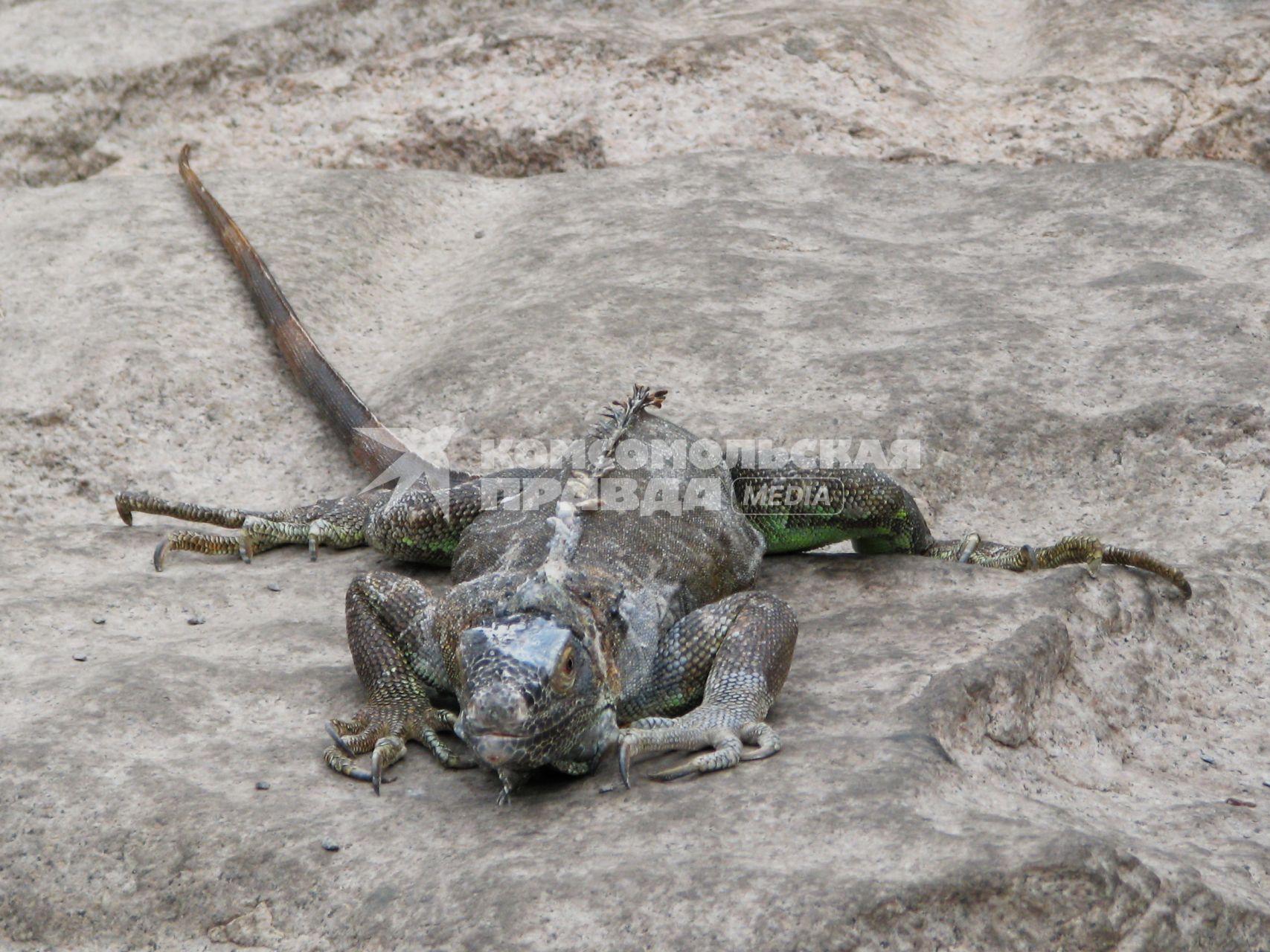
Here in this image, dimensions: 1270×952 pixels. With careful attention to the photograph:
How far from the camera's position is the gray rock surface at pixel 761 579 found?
10.4 feet

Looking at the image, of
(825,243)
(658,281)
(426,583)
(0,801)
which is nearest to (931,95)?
(825,243)

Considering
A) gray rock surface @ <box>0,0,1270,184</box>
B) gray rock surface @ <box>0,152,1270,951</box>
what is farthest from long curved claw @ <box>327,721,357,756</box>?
gray rock surface @ <box>0,0,1270,184</box>

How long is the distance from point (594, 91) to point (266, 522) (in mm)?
4884

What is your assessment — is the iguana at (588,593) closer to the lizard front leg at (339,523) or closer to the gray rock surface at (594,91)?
the lizard front leg at (339,523)

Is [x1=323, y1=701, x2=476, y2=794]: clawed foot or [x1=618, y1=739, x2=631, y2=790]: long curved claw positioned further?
[x1=323, y1=701, x2=476, y2=794]: clawed foot

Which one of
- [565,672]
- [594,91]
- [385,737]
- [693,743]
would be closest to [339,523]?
[385,737]

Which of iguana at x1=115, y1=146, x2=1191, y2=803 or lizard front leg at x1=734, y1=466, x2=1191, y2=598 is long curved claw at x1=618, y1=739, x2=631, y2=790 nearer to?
iguana at x1=115, y1=146, x2=1191, y2=803

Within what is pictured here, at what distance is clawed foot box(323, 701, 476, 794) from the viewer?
3.79 meters

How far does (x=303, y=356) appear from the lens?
6.95 meters

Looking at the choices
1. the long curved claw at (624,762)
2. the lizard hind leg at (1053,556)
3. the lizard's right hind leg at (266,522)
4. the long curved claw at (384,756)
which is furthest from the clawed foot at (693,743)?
the lizard's right hind leg at (266,522)

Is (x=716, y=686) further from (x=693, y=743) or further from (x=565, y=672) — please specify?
(x=565, y=672)

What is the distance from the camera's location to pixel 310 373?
271 inches

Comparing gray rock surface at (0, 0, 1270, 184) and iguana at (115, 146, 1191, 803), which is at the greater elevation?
gray rock surface at (0, 0, 1270, 184)

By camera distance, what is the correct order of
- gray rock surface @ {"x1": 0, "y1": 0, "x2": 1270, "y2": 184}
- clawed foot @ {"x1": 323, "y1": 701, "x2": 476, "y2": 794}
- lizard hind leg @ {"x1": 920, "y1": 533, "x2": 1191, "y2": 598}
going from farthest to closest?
gray rock surface @ {"x1": 0, "y1": 0, "x2": 1270, "y2": 184} → lizard hind leg @ {"x1": 920, "y1": 533, "x2": 1191, "y2": 598} → clawed foot @ {"x1": 323, "y1": 701, "x2": 476, "y2": 794}
